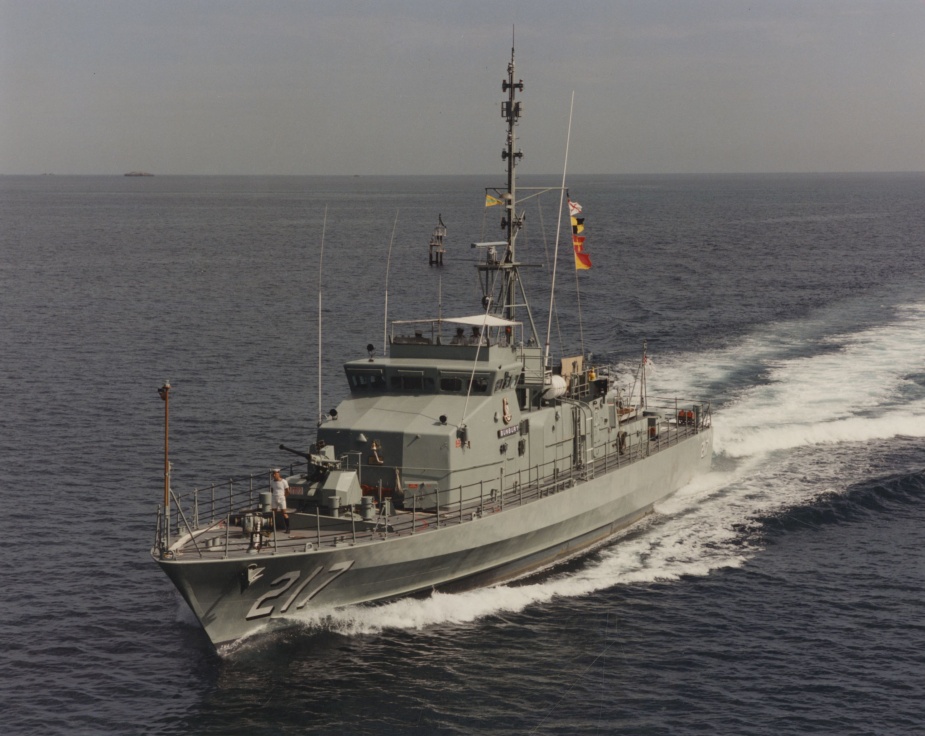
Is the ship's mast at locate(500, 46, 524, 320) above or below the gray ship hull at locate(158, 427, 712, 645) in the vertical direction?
above

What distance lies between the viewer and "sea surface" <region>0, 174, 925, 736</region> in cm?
2331

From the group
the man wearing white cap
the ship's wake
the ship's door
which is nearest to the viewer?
the man wearing white cap

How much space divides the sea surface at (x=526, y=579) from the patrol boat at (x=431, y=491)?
0.95 metres

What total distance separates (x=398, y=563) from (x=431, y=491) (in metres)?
2.37

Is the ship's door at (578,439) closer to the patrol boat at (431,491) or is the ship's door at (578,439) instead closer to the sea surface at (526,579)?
the patrol boat at (431,491)

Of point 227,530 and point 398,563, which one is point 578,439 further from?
point 227,530

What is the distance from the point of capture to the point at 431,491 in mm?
28281

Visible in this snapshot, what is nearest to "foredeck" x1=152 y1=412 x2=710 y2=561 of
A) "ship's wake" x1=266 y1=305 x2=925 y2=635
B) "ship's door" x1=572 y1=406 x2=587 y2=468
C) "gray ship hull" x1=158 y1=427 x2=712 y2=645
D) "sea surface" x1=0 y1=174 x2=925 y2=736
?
"gray ship hull" x1=158 y1=427 x2=712 y2=645

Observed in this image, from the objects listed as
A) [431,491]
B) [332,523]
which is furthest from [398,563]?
[431,491]

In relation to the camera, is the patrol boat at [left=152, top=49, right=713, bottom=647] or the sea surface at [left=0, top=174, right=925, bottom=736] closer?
the sea surface at [left=0, top=174, right=925, bottom=736]

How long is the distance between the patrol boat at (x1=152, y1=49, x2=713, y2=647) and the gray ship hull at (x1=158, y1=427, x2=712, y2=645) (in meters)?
0.04

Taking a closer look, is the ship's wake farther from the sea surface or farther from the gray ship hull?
the gray ship hull

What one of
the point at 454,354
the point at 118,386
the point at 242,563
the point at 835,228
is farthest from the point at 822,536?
the point at 835,228

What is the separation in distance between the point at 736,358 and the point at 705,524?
69.3 ft
